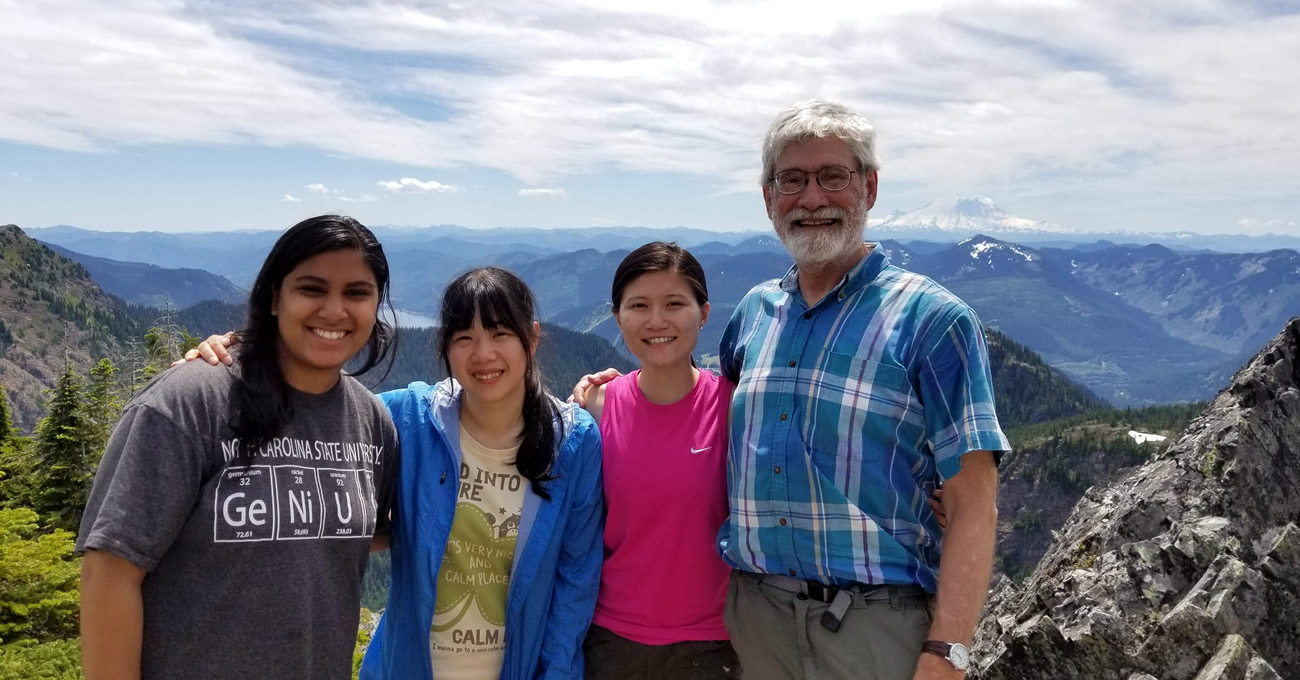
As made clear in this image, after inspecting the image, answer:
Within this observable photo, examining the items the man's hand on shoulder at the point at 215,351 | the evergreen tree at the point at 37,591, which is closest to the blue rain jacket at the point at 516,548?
the man's hand on shoulder at the point at 215,351

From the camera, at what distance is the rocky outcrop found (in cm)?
619

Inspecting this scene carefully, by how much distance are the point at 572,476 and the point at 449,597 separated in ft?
3.70

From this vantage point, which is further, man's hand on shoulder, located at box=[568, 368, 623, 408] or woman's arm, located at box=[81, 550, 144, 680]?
man's hand on shoulder, located at box=[568, 368, 623, 408]

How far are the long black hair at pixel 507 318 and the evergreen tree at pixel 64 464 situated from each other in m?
29.1

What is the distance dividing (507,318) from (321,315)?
1252 millimetres

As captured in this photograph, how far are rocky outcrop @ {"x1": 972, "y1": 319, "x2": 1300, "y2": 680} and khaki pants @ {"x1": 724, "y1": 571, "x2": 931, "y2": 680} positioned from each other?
2.27 meters

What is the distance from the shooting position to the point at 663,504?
215 inches

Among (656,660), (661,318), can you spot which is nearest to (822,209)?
(661,318)

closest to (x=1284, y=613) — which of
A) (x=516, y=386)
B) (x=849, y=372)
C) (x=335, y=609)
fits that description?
(x=849, y=372)

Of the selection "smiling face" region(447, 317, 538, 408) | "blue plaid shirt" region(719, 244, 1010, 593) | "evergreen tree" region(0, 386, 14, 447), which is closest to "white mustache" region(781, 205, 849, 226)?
"blue plaid shirt" region(719, 244, 1010, 593)

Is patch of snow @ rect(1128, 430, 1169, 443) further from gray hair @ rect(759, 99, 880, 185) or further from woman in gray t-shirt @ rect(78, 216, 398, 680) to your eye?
woman in gray t-shirt @ rect(78, 216, 398, 680)

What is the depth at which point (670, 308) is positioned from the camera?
5645 millimetres

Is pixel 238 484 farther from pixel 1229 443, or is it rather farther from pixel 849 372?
pixel 1229 443

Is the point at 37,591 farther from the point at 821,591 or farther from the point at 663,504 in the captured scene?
the point at 821,591
